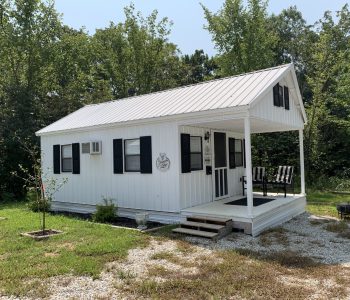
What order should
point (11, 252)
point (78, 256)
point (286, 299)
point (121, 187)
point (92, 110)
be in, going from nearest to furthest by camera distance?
point (286, 299), point (78, 256), point (11, 252), point (121, 187), point (92, 110)

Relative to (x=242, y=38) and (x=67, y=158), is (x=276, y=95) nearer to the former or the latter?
(x=67, y=158)

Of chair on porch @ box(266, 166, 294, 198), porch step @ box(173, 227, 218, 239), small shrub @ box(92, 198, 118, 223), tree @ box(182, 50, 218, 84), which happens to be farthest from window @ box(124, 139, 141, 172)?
tree @ box(182, 50, 218, 84)

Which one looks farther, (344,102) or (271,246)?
(344,102)

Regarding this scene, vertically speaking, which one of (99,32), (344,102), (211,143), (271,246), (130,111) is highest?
(99,32)

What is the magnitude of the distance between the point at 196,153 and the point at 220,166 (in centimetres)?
136

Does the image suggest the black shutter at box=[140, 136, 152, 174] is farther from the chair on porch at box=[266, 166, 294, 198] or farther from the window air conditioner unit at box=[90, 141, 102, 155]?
the chair on porch at box=[266, 166, 294, 198]

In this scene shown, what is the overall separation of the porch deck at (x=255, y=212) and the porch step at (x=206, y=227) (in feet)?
0.57

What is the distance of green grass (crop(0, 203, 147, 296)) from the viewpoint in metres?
4.98

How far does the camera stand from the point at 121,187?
970 centimetres

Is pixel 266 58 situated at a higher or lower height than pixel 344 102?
higher

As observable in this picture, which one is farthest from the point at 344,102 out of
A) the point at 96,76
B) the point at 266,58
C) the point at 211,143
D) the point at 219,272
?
the point at 96,76

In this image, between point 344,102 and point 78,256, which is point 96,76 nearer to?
point 344,102

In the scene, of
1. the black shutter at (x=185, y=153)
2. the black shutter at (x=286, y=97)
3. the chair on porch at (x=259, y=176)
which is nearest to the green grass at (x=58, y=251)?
the black shutter at (x=185, y=153)

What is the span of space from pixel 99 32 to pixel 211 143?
19462 millimetres
